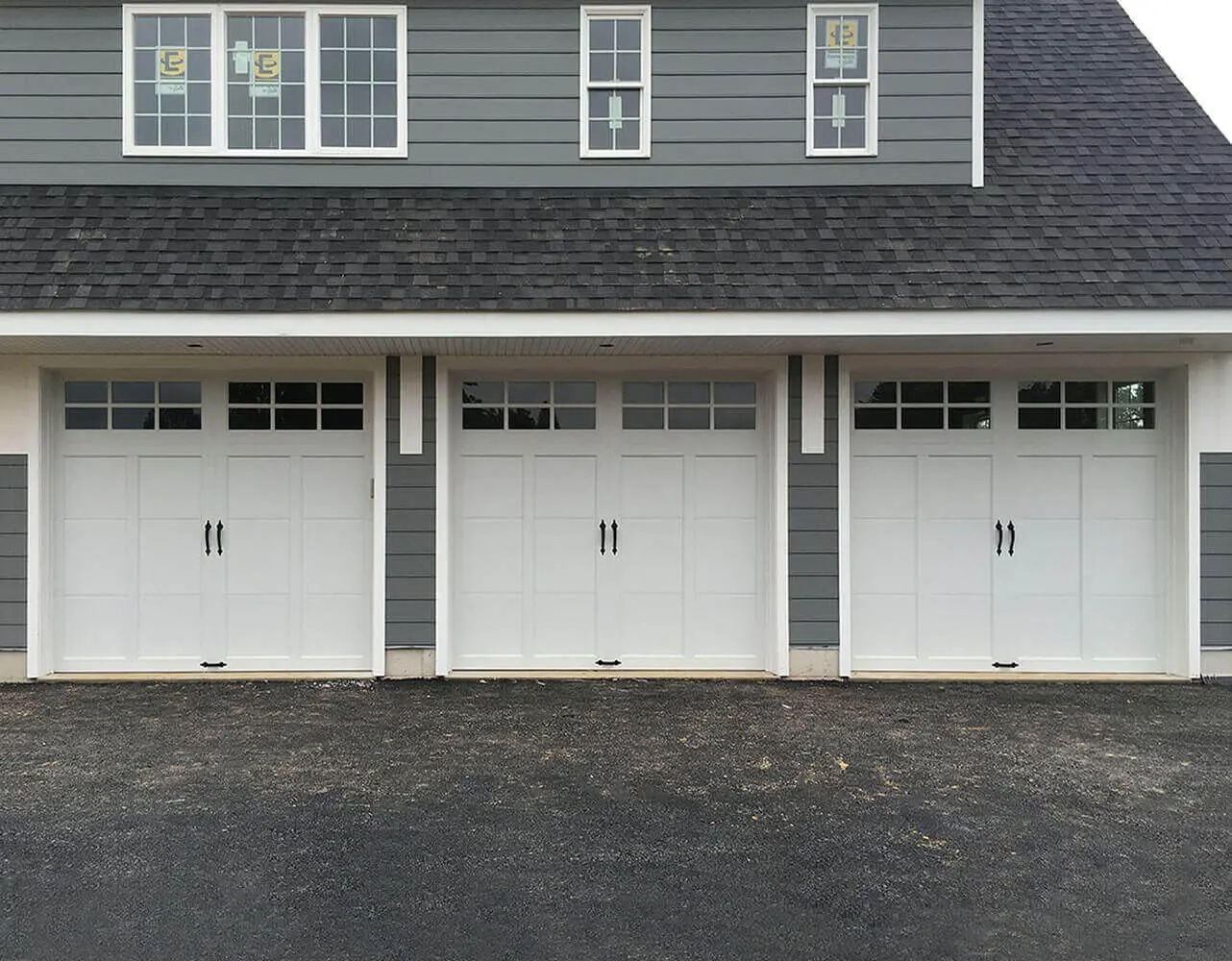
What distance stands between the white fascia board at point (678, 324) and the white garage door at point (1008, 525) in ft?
3.22

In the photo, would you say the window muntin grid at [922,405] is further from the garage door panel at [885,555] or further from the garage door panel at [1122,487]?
the garage door panel at [1122,487]

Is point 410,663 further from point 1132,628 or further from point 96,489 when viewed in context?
point 1132,628

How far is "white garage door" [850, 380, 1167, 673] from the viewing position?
6.27m

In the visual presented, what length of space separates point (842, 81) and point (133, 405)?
6.01 m

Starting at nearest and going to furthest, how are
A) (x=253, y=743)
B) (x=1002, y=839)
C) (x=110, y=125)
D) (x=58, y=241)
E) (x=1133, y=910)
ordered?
(x=1133, y=910) < (x=1002, y=839) < (x=253, y=743) < (x=58, y=241) < (x=110, y=125)

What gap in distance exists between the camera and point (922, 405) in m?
6.31

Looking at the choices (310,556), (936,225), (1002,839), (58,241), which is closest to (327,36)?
(58,241)

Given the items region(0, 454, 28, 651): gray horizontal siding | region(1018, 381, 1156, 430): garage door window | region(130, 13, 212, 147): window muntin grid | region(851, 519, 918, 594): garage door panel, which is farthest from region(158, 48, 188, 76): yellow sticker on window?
region(1018, 381, 1156, 430): garage door window

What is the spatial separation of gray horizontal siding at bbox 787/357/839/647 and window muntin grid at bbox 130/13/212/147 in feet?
16.3

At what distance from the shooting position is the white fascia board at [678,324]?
5.24m

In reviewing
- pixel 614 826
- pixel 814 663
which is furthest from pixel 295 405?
pixel 814 663

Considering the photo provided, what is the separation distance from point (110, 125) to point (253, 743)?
475 cm

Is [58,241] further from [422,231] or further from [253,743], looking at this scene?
[253,743]

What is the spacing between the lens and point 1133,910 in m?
2.91
